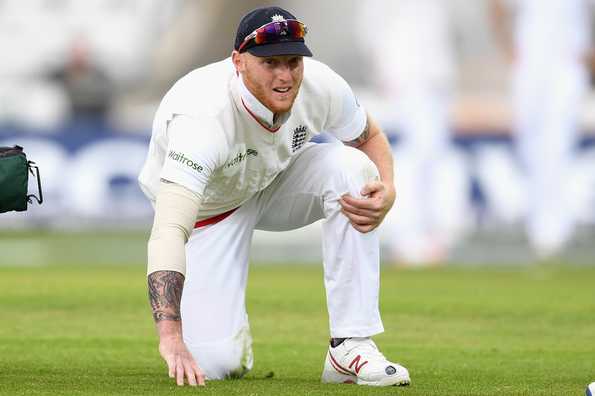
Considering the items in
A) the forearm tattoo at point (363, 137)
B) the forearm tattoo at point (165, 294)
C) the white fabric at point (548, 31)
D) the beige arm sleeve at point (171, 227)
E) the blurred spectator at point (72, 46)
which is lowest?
the forearm tattoo at point (165, 294)

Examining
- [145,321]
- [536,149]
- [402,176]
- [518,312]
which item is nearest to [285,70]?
[145,321]

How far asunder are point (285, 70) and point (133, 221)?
38.5 ft

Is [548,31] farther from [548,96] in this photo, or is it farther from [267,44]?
[267,44]

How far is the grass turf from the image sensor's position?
18.5 ft

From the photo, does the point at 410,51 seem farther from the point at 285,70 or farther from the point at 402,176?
the point at 285,70

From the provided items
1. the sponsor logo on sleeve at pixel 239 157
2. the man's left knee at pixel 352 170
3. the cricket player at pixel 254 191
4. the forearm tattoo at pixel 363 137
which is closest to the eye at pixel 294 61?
the cricket player at pixel 254 191

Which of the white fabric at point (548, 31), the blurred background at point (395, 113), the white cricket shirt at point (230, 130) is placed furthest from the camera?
the blurred background at point (395, 113)

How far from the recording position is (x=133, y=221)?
671 inches

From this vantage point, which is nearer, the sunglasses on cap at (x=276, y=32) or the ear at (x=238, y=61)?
the sunglasses on cap at (x=276, y=32)

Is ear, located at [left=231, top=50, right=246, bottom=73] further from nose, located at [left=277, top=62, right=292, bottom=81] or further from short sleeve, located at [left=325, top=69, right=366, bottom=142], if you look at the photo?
short sleeve, located at [left=325, top=69, right=366, bottom=142]

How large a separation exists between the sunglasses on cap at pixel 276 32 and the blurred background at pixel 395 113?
28.3 ft

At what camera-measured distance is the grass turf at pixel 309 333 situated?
5.64m

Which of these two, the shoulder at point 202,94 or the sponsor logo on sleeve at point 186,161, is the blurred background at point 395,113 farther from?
the sponsor logo on sleeve at point 186,161

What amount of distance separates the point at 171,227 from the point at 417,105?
32.5 ft
